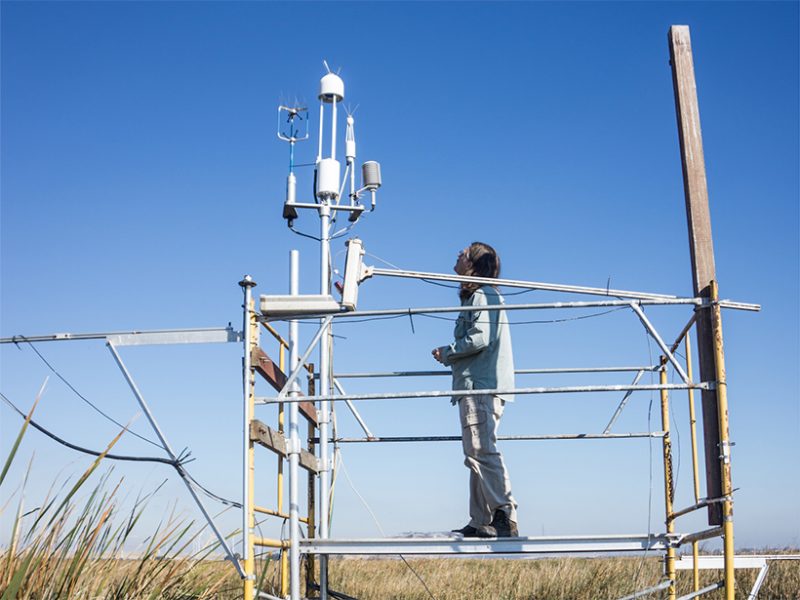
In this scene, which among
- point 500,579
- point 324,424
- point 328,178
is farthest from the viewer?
point 500,579

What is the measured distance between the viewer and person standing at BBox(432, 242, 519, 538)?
708 centimetres

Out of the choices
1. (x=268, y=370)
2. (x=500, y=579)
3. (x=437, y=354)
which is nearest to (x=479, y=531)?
(x=437, y=354)

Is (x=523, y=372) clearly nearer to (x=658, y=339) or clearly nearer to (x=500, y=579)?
(x=658, y=339)

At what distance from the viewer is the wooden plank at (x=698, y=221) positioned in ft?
20.4

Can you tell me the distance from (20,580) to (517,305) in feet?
11.1

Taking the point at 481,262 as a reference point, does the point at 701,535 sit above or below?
below

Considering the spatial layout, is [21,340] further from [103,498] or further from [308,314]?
[308,314]

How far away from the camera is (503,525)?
7000 millimetres

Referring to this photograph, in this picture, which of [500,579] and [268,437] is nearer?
→ [268,437]

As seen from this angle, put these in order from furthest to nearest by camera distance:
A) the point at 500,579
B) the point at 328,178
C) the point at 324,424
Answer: the point at 500,579 < the point at 328,178 < the point at 324,424

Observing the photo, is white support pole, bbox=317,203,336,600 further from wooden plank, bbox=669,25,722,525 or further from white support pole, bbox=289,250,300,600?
wooden plank, bbox=669,25,722,525

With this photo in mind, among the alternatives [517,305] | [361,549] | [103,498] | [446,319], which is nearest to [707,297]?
[517,305]

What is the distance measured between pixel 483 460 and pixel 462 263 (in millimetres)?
1575

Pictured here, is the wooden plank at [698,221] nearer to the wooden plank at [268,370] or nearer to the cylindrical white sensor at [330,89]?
the wooden plank at [268,370]
